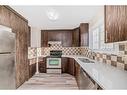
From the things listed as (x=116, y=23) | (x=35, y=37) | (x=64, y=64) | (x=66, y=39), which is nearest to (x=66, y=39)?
(x=66, y=39)

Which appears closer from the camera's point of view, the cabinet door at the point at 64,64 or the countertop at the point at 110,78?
the countertop at the point at 110,78

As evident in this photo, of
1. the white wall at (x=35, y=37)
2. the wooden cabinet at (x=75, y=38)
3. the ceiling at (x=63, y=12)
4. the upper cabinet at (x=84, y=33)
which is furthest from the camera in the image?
the wooden cabinet at (x=75, y=38)

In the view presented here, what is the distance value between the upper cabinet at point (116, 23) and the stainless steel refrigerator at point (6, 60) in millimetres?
1633

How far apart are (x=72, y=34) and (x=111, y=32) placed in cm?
540

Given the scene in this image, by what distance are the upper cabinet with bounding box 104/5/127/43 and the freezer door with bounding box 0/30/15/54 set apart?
163 centimetres

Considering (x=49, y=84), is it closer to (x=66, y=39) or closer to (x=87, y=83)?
(x=87, y=83)

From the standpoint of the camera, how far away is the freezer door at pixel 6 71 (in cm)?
275

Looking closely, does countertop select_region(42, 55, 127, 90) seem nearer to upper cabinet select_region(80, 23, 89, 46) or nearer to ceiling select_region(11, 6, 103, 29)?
ceiling select_region(11, 6, 103, 29)

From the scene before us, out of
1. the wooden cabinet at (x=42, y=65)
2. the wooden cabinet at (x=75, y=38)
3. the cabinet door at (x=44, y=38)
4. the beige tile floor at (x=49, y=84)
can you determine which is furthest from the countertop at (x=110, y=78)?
the cabinet door at (x=44, y=38)

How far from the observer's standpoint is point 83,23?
20.3 feet

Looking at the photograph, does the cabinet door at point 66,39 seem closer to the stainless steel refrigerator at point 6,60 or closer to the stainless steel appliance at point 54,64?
the stainless steel appliance at point 54,64

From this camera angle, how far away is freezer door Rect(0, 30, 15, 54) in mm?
2764

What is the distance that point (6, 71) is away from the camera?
287 centimetres

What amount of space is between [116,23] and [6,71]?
1.89m
